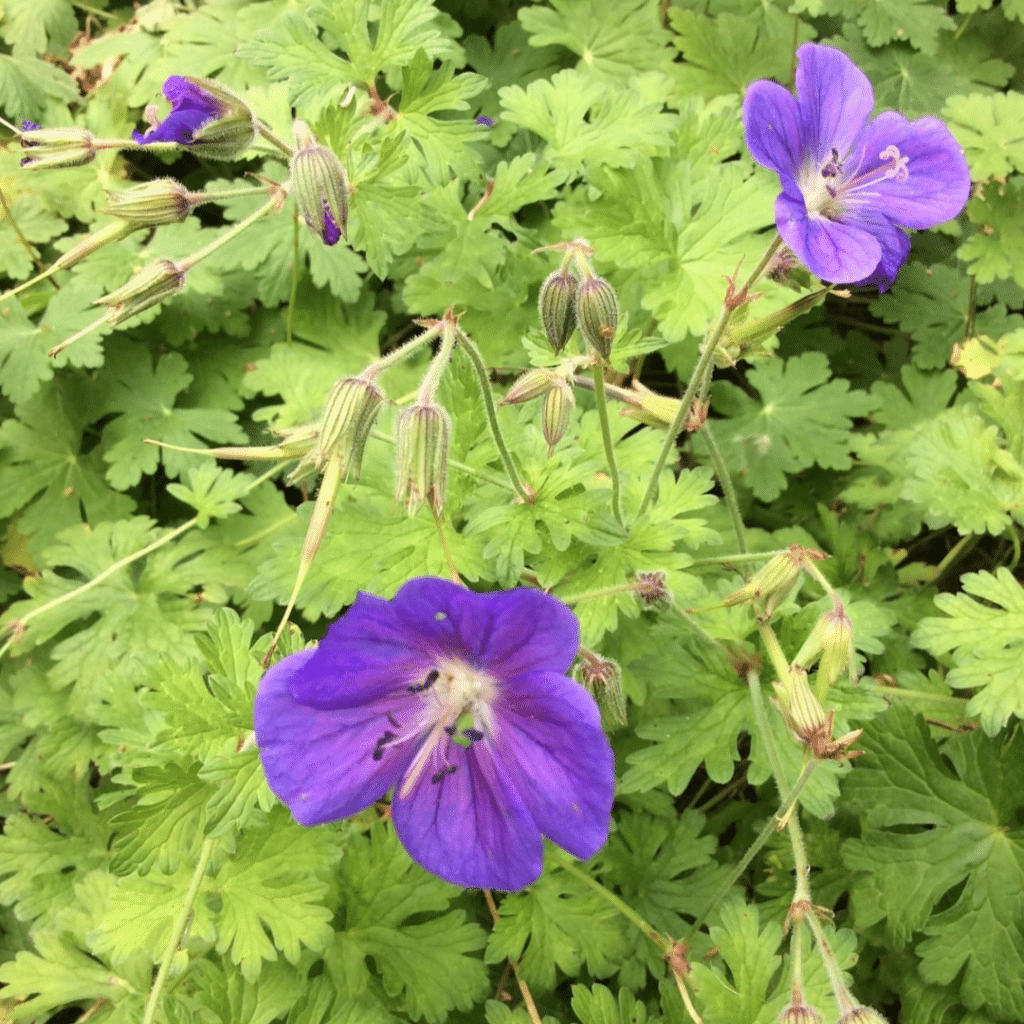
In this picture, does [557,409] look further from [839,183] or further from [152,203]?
[152,203]

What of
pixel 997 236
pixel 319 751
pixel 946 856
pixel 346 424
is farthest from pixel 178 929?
pixel 997 236

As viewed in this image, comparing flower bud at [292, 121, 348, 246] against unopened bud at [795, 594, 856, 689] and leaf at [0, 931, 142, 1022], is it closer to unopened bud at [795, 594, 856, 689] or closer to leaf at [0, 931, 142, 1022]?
unopened bud at [795, 594, 856, 689]

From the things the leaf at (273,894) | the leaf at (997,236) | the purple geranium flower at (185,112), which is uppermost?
the purple geranium flower at (185,112)

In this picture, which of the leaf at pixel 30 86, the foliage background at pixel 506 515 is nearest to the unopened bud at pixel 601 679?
the foliage background at pixel 506 515

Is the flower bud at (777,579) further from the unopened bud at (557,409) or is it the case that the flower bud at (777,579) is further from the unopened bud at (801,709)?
the unopened bud at (557,409)

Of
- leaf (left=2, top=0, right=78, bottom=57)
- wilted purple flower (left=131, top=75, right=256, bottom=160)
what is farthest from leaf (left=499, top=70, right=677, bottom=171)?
leaf (left=2, top=0, right=78, bottom=57)
